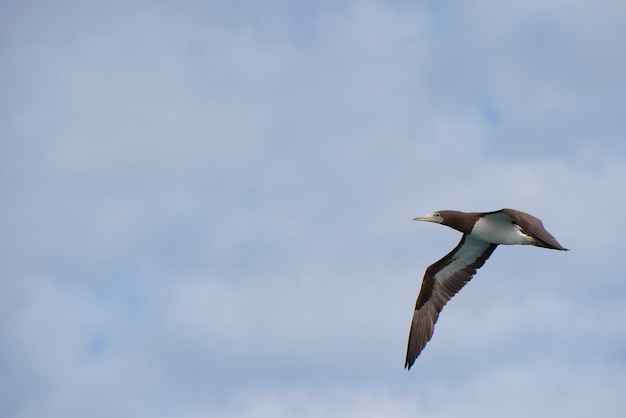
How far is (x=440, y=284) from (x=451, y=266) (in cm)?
75

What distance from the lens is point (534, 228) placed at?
26.1m

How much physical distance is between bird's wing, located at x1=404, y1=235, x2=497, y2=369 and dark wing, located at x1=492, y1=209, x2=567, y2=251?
405 cm

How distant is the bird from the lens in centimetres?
2992

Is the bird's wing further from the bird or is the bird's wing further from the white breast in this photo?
the white breast

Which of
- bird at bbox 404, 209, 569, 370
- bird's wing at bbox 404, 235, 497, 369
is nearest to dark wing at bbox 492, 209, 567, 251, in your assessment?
bird at bbox 404, 209, 569, 370

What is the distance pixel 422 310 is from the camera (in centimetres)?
3228

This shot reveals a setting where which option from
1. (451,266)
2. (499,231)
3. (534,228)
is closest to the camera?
(534,228)

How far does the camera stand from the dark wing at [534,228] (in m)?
25.2

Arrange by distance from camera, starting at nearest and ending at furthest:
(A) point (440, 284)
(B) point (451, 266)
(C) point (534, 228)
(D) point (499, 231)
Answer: (C) point (534, 228) → (D) point (499, 231) → (B) point (451, 266) → (A) point (440, 284)

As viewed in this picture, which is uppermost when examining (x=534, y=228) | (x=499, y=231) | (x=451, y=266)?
(x=451, y=266)

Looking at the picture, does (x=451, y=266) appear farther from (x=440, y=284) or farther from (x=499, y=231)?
(x=499, y=231)

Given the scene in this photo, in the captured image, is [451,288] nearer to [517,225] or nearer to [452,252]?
[452,252]

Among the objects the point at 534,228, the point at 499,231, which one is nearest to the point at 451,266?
the point at 499,231

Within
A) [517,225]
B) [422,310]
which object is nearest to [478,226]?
[517,225]
